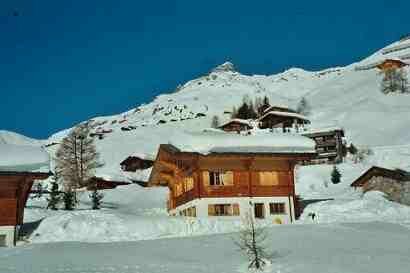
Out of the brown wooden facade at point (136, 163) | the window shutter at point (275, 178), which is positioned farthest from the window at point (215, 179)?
the brown wooden facade at point (136, 163)

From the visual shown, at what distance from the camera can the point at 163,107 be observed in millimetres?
165000

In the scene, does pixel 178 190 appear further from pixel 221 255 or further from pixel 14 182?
pixel 221 255

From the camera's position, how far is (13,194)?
32.5 meters

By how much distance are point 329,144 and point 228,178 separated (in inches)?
1533

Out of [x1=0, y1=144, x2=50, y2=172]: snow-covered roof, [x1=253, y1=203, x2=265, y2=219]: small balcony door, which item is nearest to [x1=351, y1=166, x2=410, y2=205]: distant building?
[x1=253, y1=203, x2=265, y2=219]: small balcony door

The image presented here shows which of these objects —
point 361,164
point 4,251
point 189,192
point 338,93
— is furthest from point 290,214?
point 338,93

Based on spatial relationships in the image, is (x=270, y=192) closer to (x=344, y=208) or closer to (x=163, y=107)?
(x=344, y=208)

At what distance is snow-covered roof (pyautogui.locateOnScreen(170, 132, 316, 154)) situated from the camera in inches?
1501

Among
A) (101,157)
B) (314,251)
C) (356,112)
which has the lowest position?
(314,251)

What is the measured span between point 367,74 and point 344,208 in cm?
11731

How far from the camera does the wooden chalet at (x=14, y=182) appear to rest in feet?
104

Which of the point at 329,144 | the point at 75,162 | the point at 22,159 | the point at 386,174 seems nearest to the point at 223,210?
the point at 22,159

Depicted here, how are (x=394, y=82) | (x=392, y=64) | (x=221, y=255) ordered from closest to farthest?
(x=221, y=255)
(x=394, y=82)
(x=392, y=64)

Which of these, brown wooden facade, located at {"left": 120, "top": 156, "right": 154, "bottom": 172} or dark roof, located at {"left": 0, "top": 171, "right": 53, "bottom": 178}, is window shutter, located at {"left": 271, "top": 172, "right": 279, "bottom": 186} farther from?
brown wooden facade, located at {"left": 120, "top": 156, "right": 154, "bottom": 172}
